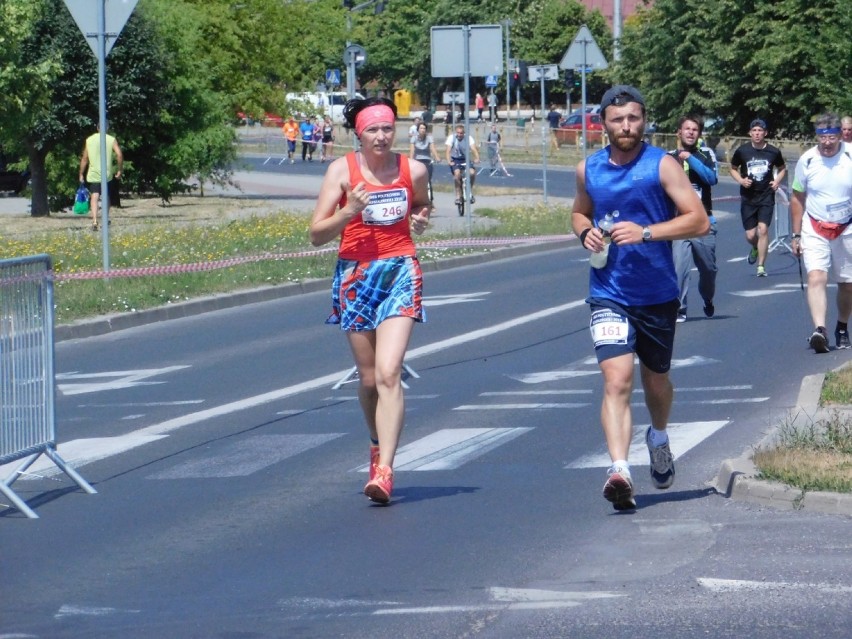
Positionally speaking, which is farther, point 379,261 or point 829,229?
point 829,229

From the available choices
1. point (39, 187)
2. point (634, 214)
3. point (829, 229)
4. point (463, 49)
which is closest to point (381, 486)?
point (634, 214)

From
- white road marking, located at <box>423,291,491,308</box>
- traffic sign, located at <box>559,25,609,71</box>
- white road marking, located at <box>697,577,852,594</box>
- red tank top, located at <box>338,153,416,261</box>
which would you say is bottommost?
white road marking, located at <box>697,577,852,594</box>

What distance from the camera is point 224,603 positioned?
6008mm

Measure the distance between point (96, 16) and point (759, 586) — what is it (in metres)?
13.4

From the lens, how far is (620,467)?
7254 mm

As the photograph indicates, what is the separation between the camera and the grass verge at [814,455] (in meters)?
7.41

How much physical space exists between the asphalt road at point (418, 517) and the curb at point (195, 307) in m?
2.38

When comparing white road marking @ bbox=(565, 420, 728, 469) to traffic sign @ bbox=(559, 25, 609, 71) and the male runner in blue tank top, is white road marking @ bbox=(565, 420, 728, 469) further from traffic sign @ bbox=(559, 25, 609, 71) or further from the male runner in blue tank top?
traffic sign @ bbox=(559, 25, 609, 71)

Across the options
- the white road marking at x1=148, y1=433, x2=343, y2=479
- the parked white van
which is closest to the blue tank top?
the white road marking at x1=148, y1=433, x2=343, y2=479

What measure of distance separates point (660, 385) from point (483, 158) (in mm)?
57076

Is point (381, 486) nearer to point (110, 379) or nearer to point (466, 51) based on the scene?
point (110, 379)

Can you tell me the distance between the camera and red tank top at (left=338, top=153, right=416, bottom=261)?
7.78m

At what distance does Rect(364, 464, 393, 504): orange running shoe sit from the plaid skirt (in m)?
0.69

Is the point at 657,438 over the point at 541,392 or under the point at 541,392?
over
